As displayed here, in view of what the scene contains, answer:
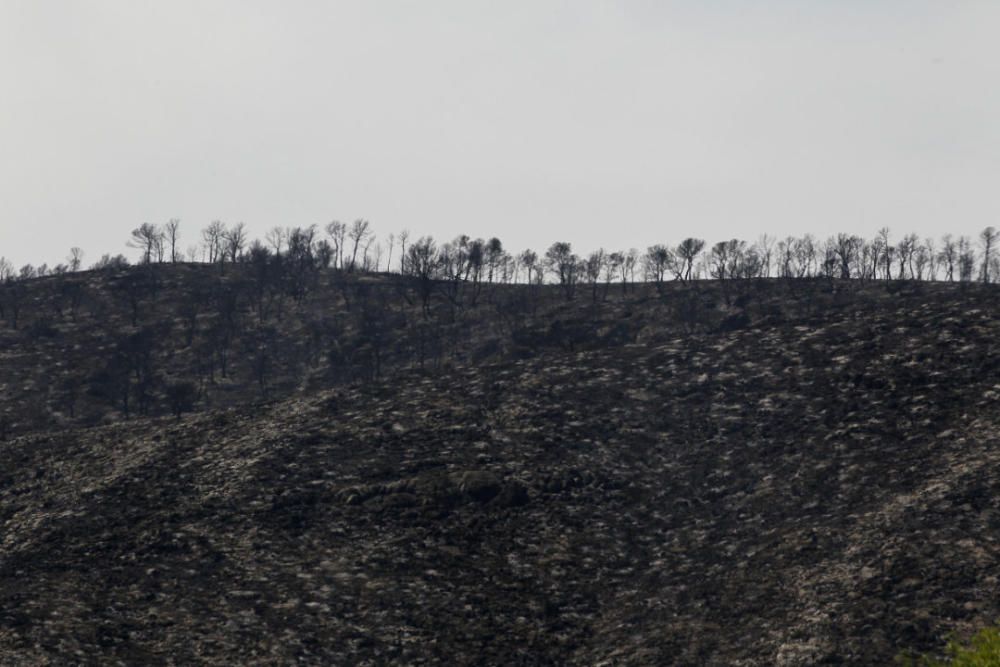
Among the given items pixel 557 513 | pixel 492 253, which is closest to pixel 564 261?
pixel 492 253

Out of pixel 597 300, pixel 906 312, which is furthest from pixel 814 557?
pixel 597 300

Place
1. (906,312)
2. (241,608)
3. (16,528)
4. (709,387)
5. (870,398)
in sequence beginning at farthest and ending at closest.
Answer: (906,312) < (709,387) < (870,398) < (16,528) < (241,608)

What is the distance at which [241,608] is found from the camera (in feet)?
138

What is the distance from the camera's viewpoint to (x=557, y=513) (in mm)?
50719

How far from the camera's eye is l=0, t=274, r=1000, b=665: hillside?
129ft

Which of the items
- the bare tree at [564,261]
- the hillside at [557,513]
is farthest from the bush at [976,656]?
the bare tree at [564,261]

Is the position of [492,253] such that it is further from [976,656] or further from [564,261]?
[976,656]

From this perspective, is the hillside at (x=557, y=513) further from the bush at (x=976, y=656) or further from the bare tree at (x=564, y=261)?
the bare tree at (x=564, y=261)

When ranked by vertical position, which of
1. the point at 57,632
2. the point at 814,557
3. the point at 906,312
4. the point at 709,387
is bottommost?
the point at 57,632


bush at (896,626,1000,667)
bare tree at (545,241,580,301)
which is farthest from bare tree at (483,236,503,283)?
bush at (896,626,1000,667)

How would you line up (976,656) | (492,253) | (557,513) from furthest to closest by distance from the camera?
(492,253), (557,513), (976,656)

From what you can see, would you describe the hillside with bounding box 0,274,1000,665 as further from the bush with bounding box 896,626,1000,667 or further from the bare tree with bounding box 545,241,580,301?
the bare tree with bounding box 545,241,580,301

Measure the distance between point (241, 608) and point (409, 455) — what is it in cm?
1659

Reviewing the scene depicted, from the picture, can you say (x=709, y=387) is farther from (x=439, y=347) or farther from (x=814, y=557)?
(x=439, y=347)
